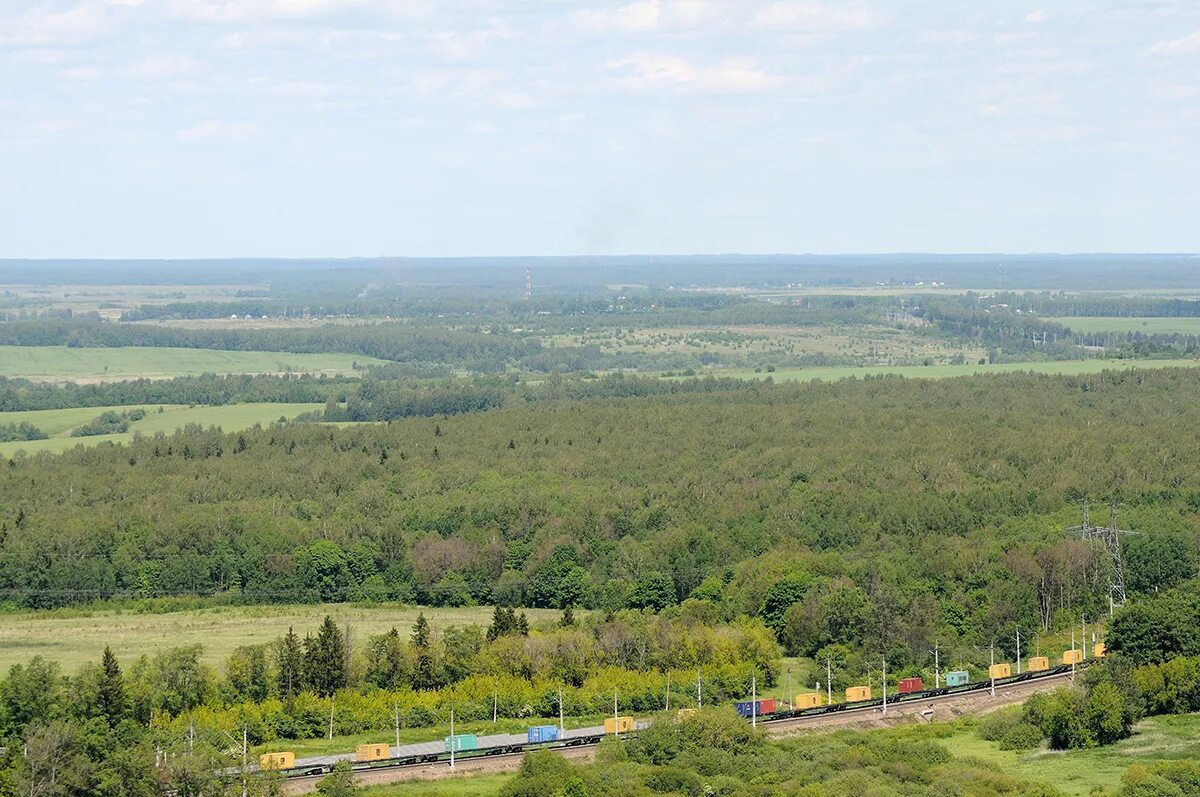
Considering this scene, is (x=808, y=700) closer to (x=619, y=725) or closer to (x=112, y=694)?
(x=619, y=725)

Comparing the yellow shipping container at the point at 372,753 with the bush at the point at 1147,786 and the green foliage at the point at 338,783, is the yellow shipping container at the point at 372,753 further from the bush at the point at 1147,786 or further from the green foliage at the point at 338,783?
the bush at the point at 1147,786

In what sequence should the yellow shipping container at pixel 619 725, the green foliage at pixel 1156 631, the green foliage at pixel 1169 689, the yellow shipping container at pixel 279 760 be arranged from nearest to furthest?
the yellow shipping container at pixel 279 760
the yellow shipping container at pixel 619 725
the green foliage at pixel 1169 689
the green foliage at pixel 1156 631

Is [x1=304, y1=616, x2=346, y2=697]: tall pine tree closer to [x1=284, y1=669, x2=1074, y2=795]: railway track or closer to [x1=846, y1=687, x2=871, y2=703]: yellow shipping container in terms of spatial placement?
[x1=284, y1=669, x2=1074, y2=795]: railway track

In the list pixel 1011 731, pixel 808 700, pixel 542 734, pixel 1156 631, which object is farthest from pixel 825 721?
pixel 1156 631

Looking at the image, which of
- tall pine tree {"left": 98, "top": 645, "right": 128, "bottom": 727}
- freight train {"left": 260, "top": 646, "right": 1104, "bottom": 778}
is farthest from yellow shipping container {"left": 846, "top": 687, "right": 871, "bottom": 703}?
tall pine tree {"left": 98, "top": 645, "right": 128, "bottom": 727}

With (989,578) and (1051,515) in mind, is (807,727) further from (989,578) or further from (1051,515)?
(1051,515)

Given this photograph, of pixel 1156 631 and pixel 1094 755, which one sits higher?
pixel 1156 631

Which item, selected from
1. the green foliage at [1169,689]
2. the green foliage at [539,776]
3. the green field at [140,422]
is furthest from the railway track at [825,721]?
the green field at [140,422]
